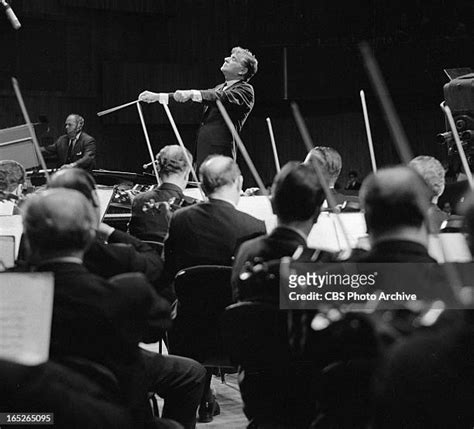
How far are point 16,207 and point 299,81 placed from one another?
765cm

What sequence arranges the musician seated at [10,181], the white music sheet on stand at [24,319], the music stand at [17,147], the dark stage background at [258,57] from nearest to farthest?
the white music sheet on stand at [24,319]
the musician seated at [10,181]
the music stand at [17,147]
the dark stage background at [258,57]

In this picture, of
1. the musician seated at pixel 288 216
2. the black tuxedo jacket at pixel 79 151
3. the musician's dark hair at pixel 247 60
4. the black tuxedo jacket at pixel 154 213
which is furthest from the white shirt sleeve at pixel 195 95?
the black tuxedo jacket at pixel 79 151

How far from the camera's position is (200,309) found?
10.7 ft

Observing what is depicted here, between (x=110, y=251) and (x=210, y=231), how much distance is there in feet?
2.92

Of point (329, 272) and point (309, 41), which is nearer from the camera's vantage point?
point (329, 272)

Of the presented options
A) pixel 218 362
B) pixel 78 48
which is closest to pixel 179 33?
pixel 78 48

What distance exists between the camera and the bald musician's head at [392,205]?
2160 millimetres

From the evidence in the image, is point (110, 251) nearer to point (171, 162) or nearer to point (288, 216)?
point (288, 216)

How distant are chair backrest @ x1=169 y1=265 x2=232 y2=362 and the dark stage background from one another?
25.4 ft

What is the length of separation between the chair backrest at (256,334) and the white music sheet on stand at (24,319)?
62 centimetres

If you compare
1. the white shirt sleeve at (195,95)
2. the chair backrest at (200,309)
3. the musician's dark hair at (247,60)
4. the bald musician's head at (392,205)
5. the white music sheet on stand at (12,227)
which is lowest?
the chair backrest at (200,309)

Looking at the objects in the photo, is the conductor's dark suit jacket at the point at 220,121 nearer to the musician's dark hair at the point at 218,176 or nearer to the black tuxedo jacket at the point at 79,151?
the musician's dark hair at the point at 218,176

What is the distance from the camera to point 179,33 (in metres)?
12.8

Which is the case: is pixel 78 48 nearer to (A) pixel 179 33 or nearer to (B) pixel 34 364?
(A) pixel 179 33
